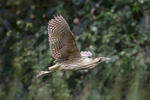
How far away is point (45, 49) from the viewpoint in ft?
17.6

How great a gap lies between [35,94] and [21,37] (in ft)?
8.92

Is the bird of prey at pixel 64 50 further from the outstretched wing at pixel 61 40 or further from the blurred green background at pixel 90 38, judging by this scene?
the blurred green background at pixel 90 38

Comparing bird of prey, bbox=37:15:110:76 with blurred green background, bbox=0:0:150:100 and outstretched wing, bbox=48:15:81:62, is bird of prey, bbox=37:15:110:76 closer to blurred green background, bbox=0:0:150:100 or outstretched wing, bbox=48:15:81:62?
outstretched wing, bbox=48:15:81:62

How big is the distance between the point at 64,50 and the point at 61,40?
72 mm

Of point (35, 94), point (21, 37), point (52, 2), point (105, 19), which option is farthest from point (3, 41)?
point (35, 94)

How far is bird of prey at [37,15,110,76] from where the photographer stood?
9.41ft

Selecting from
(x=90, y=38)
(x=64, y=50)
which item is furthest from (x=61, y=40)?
(x=90, y=38)

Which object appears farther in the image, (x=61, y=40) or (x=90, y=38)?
(x=90, y=38)

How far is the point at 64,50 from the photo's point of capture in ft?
9.68

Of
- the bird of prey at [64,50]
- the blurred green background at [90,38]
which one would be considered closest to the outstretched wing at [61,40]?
the bird of prey at [64,50]

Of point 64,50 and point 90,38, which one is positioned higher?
point 90,38

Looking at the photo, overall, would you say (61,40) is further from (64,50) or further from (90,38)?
(90,38)

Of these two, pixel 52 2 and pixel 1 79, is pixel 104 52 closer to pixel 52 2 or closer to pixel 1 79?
pixel 52 2

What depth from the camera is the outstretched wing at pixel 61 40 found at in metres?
2.86
